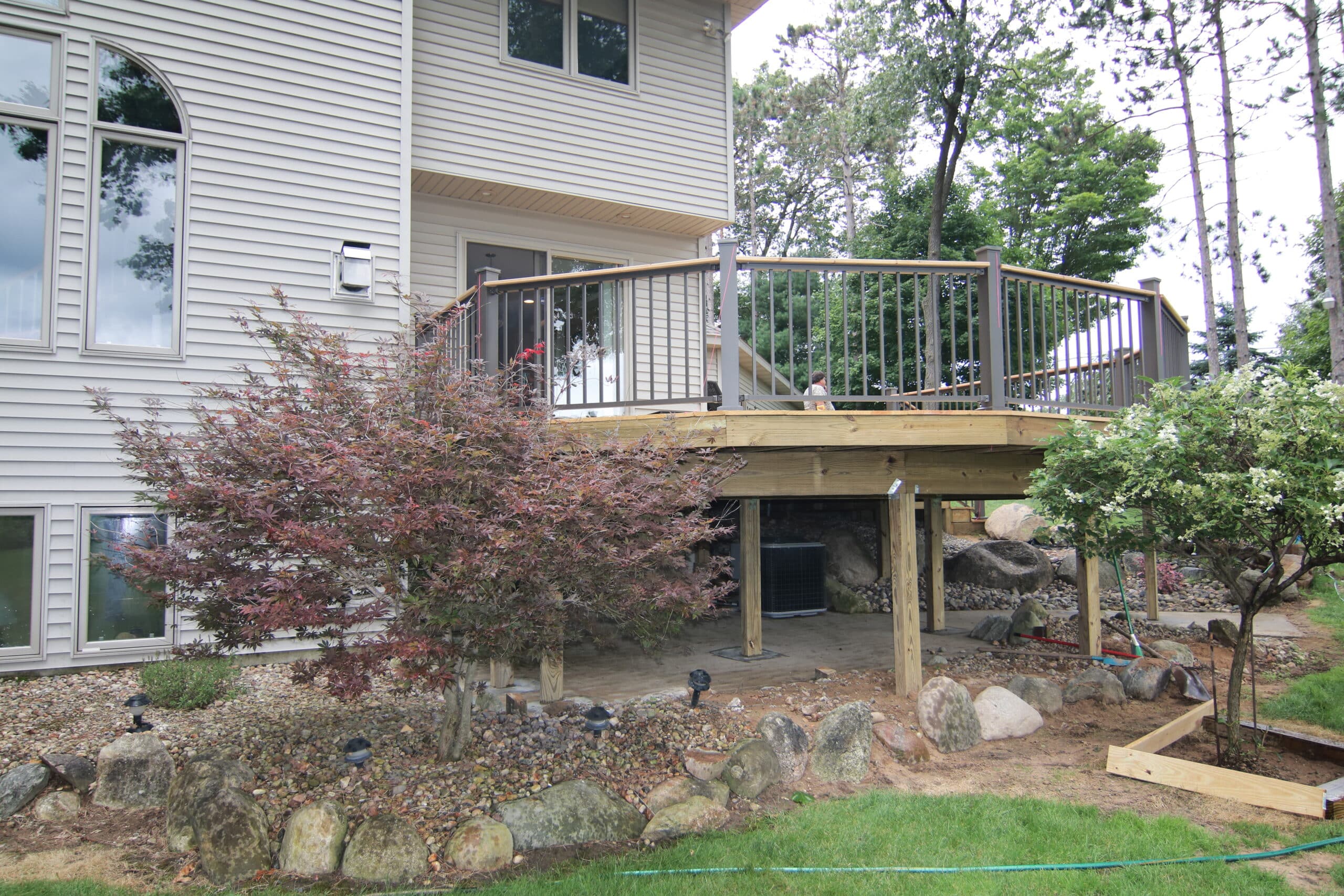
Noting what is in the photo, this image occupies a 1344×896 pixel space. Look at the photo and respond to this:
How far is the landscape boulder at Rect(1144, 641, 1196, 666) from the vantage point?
6.63 m

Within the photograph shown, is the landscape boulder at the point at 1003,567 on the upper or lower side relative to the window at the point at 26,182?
lower

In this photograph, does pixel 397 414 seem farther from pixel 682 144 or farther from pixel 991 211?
pixel 991 211

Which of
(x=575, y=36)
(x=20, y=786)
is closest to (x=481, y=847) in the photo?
(x=20, y=786)

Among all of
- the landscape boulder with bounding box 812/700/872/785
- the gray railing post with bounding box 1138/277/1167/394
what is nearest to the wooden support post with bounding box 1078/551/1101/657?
the gray railing post with bounding box 1138/277/1167/394

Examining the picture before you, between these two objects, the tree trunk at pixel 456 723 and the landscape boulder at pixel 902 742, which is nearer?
the tree trunk at pixel 456 723

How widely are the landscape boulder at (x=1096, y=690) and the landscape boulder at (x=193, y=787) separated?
488 centimetres

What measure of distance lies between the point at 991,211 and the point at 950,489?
21090 mm

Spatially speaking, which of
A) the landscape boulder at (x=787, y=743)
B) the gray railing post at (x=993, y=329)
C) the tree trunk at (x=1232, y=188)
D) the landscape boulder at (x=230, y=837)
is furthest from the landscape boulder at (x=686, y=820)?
the tree trunk at (x=1232, y=188)

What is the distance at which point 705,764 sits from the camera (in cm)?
438

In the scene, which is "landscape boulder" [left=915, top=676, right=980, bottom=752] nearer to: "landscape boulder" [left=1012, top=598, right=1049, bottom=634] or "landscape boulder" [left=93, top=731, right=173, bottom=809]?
"landscape boulder" [left=1012, top=598, right=1049, bottom=634]

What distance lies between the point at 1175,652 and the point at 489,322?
5861mm

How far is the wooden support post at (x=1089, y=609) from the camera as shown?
22.2 ft

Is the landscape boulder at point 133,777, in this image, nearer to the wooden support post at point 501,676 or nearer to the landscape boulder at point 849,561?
the wooden support post at point 501,676

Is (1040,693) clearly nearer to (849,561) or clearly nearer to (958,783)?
(958,783)
